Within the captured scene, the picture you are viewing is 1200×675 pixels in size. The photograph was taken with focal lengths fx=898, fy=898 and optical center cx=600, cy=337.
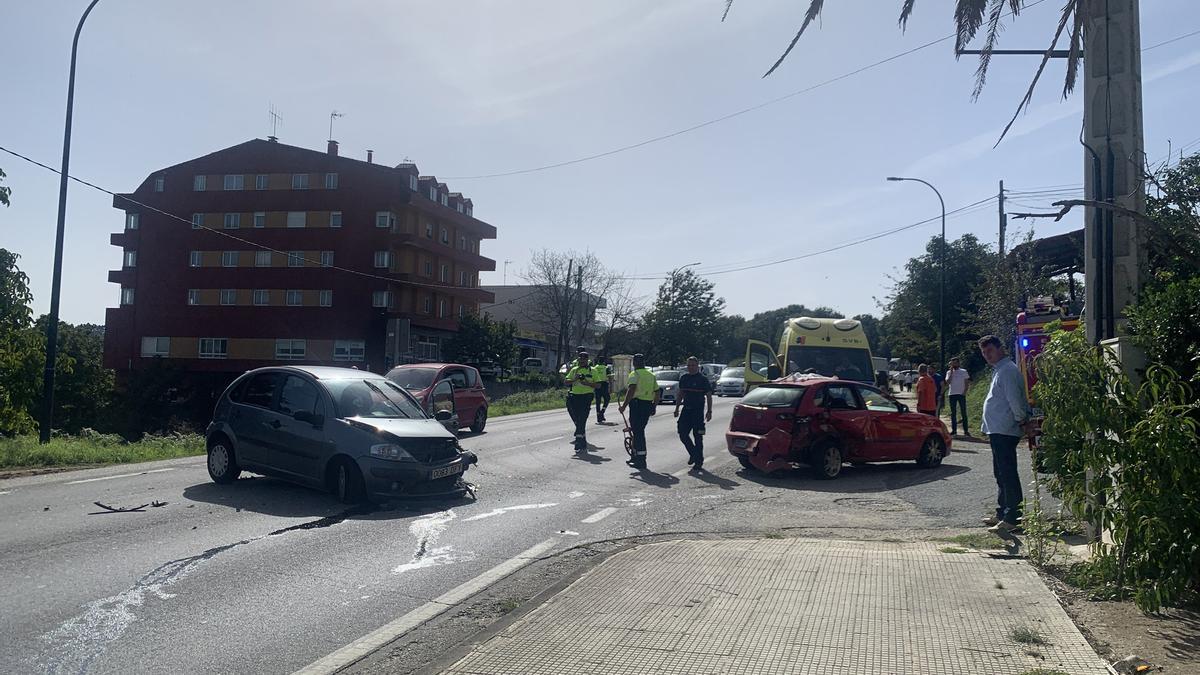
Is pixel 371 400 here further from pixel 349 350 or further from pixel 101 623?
pixel 349 350

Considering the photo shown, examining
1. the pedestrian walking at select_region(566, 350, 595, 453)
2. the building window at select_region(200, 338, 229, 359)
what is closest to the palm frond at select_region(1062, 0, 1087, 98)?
the pedestrian walking at select_region(566, 350, 595, 453)

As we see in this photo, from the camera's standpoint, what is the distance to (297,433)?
1020 cm

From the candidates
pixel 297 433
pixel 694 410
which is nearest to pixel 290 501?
pixel 297 433

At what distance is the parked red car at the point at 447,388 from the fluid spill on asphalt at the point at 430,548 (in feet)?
28.2

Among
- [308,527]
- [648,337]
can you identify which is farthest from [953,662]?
[648,337]

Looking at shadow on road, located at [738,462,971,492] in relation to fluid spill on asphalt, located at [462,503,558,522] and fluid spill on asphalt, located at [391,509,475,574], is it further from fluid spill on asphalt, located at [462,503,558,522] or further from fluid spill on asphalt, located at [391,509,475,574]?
fluid spill on asphalt, located at [391,509,475,574]

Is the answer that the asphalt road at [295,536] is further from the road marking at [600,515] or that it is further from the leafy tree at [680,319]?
the leafy tree at [680,319]

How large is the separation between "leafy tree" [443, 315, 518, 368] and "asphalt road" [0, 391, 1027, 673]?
41.7 metres

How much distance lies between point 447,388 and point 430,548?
11.5m

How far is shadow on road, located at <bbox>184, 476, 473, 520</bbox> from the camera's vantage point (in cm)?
931

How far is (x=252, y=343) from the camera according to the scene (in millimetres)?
53594

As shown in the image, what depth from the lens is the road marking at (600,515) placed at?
942cm

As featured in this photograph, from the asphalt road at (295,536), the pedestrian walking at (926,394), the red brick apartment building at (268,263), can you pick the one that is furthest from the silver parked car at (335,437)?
the red brick apartment building at (268,263)

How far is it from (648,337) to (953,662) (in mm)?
64003
